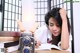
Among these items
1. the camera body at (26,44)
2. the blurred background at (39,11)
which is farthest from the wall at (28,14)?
the blurred background at (39,11)

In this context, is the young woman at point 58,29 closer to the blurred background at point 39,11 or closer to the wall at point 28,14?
the wall at point 28,14

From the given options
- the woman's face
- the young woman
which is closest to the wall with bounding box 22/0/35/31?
the young woman

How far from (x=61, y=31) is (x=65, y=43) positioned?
0.09 m

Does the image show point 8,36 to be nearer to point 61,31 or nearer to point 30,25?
point 30,25

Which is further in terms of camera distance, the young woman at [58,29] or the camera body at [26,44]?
the young woman at [58,29]

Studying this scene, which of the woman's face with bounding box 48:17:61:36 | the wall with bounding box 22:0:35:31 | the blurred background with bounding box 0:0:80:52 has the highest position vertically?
the blurred background with bounding box 0:0:80:52

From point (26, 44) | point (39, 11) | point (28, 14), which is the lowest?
point (26, 44)

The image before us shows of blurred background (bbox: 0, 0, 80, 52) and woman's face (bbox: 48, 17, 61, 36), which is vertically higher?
blurred background (bbox: 0, 0, 80, 52)

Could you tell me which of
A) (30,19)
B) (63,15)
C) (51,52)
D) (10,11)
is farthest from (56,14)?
(10,11)
